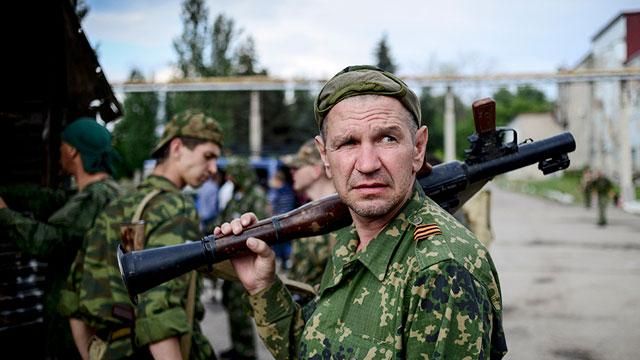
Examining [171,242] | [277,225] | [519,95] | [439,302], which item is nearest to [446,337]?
[439,302]

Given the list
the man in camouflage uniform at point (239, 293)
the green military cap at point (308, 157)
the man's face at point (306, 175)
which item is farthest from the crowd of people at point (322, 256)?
the green military cap at point (308, 157)

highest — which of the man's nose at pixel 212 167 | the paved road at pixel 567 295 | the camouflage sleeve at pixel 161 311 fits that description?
the man's nose at pixel 212 167

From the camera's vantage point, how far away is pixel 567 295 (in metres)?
8.30

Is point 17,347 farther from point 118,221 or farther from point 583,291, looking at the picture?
point 583,291

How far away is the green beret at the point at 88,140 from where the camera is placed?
3383 mm

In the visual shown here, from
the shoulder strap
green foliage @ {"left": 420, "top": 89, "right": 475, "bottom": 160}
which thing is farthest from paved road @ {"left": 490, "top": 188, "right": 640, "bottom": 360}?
green foliage @ {"left": 420, "top": 89, "right": 475, "bottom": 160}

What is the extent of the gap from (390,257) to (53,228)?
2109 mm

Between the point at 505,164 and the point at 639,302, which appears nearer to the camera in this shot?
the point at 505,164

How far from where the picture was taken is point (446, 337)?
1377mm

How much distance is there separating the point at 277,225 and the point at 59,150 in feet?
7.05

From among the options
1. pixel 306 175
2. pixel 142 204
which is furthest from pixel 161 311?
pixel 306 175

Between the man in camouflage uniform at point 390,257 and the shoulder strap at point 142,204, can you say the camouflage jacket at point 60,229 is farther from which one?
the man in camouflage uniform at point 390,257

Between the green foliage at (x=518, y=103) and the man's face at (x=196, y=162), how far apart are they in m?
64.9

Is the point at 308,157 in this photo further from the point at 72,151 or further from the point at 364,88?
the point at 364,88
